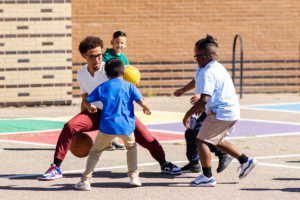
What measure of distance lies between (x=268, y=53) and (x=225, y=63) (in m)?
1.64

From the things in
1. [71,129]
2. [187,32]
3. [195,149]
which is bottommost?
[195,149]

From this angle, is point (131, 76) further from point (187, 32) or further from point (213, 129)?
point (187, 32)

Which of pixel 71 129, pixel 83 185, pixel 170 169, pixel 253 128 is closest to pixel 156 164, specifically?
pixel 170 169

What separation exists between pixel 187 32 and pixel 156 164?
1034cm

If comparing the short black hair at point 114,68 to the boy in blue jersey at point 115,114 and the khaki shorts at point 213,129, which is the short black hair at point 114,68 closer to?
the boy in blue jersey at point 115,114

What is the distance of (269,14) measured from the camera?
16938mm

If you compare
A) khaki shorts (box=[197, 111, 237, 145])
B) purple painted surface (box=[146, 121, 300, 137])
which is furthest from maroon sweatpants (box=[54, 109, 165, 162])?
purple painted surface (box=[146, 121, 300, 137])

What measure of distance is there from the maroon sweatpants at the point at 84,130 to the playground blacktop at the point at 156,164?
1.14 ft

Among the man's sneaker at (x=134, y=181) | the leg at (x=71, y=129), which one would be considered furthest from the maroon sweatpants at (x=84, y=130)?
the man's sneaker at (x=134, y=181)

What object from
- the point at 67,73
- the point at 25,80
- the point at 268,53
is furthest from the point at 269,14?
the point at 25,80

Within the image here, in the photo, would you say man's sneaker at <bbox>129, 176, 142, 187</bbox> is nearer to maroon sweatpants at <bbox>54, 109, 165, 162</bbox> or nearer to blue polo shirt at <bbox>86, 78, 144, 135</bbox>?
blue polo shirt at <bbox>86, 78, 144, 135</bbox>

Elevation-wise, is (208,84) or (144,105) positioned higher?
(208,84)

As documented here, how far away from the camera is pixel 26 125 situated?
421 inches

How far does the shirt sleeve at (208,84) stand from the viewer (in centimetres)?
540
